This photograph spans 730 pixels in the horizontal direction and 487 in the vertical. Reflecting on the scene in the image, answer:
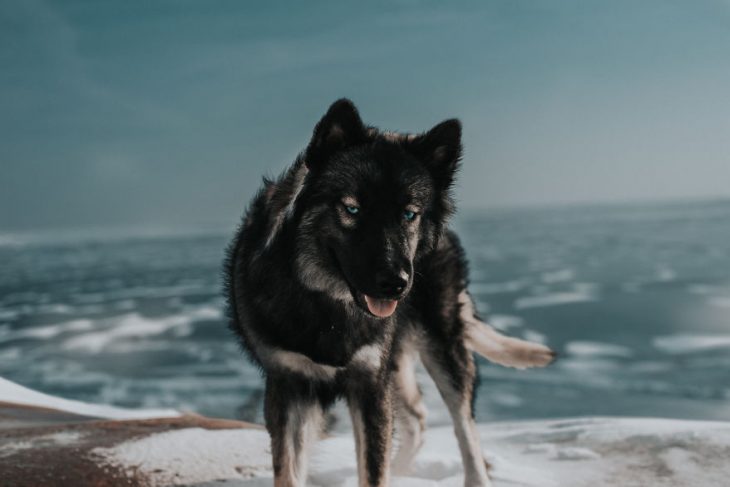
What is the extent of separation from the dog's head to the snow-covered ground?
5.72ft

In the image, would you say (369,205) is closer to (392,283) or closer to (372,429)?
(392,283)

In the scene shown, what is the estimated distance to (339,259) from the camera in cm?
351

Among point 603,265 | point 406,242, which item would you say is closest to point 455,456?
point 406,242

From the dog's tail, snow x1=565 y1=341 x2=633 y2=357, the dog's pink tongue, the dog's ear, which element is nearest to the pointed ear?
the dog's ear

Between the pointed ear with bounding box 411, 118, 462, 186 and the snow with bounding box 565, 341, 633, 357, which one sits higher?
the snow with bounding box 565, 341, 633, 357

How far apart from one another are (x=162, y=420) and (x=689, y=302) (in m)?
19.8

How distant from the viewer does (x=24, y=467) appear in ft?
15.3

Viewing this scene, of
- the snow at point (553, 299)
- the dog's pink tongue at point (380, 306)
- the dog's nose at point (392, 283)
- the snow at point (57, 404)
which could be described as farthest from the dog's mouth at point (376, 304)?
the snow at point (553, 299)

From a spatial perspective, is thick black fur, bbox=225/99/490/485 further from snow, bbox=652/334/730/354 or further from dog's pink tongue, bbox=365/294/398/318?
snow, bbox=652/334/730/354

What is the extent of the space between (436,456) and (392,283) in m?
2.92

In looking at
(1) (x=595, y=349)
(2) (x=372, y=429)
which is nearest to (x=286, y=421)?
(2) (x=372, y=429)

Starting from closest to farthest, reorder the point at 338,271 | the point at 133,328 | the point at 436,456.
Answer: the point at 338,271 < the point at 436,456 < the point at 133,328

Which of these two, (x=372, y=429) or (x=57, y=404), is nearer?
(x=372, y=429)

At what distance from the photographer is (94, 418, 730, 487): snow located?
16.5 feet
